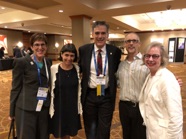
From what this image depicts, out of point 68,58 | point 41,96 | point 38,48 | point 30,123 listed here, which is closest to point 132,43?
point 68,58

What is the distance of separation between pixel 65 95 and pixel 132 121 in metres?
0.85

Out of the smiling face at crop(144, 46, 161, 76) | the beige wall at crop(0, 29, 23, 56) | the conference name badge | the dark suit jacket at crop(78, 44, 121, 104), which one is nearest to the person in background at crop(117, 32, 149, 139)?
the dark suit jacket at crop(78, 44, 121, 104)

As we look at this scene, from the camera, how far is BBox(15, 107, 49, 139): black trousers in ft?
6.19

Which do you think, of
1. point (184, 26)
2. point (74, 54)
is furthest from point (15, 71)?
point (184, 26)

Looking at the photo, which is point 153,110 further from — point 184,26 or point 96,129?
point 184,26

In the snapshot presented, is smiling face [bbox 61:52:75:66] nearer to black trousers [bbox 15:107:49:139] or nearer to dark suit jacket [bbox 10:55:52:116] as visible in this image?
dark suit jacket [bbox 10:55:52:116]

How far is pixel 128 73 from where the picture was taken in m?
2.01

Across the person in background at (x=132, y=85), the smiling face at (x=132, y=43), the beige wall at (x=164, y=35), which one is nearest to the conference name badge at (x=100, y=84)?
the person in background at (x=132, y=85)

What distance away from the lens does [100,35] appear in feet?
6.86

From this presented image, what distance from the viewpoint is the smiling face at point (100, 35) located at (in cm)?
209

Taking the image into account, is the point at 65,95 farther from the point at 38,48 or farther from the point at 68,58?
the point at 38,48

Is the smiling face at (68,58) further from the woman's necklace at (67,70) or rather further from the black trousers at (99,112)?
the black trousers at (99,112)

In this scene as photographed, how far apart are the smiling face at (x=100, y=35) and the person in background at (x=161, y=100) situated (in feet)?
2.12

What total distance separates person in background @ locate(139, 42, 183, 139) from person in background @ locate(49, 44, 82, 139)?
0.84 metres
